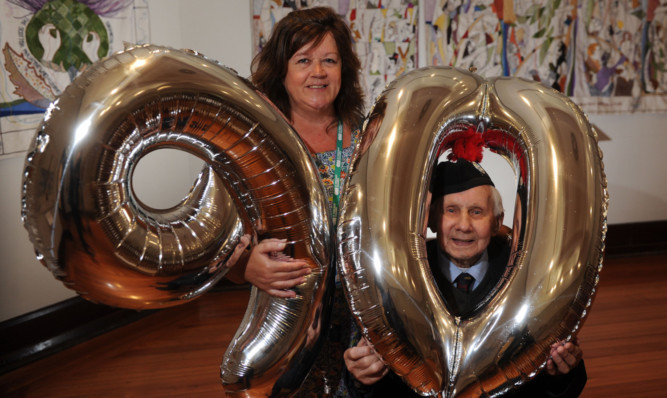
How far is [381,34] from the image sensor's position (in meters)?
3.45

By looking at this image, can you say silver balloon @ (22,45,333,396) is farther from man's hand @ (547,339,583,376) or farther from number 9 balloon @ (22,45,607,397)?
man's hand @ (547,339,583,376)

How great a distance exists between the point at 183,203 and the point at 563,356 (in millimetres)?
609

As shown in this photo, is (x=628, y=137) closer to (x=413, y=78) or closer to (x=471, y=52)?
(x=471, y=52)

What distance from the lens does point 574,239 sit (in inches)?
29.4

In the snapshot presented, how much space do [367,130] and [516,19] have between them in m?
3.18

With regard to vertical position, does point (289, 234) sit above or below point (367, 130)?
below

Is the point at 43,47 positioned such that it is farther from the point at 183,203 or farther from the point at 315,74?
the point at 183,203

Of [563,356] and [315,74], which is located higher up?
[315,74]

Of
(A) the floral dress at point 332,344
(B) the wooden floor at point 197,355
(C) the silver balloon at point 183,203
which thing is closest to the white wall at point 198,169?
(B) the wooden floor at point 197,355

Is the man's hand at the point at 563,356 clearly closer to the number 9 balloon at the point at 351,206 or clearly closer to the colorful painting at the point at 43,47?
the number 9 balloon at the point at 351,206

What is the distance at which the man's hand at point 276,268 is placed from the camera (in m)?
0.85

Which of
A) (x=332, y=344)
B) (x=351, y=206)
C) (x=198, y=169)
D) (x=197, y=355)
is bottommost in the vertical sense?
(x=197, y=355)

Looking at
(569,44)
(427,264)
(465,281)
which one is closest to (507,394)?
(465,281)

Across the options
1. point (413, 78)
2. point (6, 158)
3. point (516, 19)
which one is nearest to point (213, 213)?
point (413, 78)
